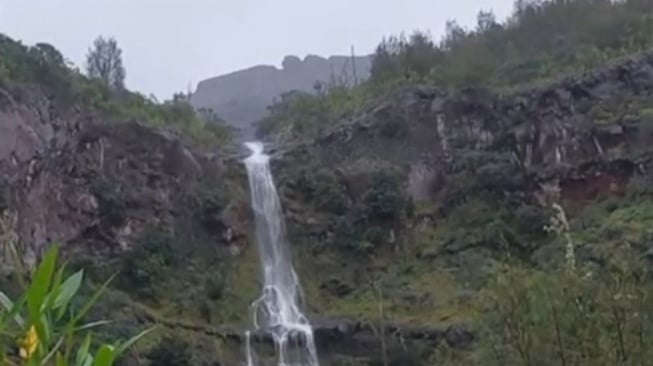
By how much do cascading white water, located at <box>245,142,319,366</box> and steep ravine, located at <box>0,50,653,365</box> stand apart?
0.27 meters

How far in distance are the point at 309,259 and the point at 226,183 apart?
312 cm

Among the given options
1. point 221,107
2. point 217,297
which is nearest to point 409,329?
point 217,297

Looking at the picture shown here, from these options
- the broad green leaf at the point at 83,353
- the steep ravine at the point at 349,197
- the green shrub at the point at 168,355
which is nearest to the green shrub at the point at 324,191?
the steep ravine at the point at 349,197

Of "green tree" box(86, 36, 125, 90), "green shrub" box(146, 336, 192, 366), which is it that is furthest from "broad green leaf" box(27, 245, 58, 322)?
"green tree" box(86, 36, 125, 90)

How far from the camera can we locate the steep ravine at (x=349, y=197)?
22.8 meters

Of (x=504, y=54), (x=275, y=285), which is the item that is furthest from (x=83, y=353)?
(x=504, y=54)

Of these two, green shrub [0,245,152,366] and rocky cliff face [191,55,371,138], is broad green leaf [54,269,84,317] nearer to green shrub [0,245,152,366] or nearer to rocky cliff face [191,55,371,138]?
green shrub [0,245,152,366]

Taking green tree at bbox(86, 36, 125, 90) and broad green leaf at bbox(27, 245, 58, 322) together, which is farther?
green tree at bbox(86, 36, 125, 90)

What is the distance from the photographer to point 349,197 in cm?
2653

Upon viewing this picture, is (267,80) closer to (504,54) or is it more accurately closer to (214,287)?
(504,54)

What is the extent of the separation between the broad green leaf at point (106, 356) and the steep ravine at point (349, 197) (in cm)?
2027

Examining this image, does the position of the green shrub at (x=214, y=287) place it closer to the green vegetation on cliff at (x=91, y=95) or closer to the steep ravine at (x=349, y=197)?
the steep ravine at (x=349, y=197)

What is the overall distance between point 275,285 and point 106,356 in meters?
24.1

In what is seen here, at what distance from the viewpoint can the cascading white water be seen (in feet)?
73.8
